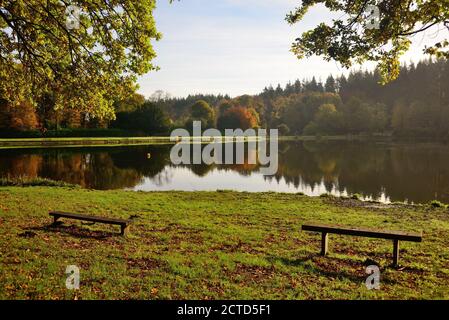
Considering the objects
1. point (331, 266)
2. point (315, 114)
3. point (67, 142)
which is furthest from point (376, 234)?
point (315, 114)

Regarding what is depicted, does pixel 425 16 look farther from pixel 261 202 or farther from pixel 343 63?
pixel 261 202

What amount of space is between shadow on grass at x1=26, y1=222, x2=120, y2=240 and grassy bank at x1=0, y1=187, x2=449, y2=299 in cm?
4

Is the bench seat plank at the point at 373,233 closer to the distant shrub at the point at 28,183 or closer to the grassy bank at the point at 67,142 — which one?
the distant shrub at the point at 28,183

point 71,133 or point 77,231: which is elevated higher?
point 71,133

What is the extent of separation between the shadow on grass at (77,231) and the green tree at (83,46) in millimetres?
5341

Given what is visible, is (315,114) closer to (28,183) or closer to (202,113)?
(202,113)

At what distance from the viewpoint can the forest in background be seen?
231 ft

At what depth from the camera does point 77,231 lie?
442 inches

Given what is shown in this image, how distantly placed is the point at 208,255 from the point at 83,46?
10094mm

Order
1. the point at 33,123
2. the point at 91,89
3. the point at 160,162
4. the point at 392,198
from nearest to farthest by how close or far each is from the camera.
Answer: the point at 91,89
the point at 392,198
the point at 160,162
the point at 33,123

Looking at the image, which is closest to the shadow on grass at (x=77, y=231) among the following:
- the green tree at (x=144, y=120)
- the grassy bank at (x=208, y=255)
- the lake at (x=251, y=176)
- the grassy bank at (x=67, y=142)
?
the grassy bank at (x=208, y=255)
